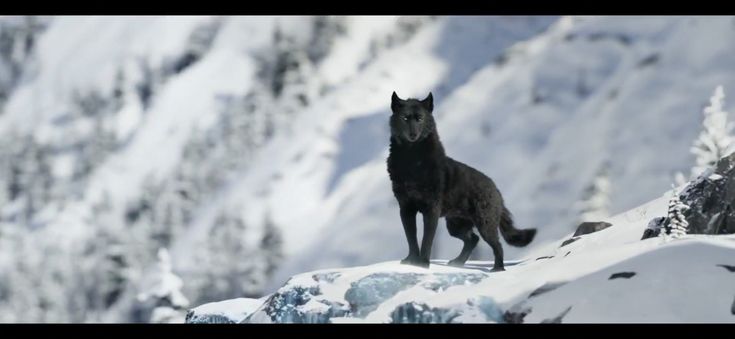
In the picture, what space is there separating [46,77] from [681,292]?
454 feet

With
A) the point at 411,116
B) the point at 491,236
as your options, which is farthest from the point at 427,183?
the point at 491,236

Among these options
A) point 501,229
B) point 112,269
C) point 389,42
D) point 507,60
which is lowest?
point 501,229

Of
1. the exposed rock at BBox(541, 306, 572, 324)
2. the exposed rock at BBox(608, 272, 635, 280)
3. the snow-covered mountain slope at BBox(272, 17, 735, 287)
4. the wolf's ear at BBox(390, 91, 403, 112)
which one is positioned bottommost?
the exposed rock at BBox(541, 306, 572, 324)

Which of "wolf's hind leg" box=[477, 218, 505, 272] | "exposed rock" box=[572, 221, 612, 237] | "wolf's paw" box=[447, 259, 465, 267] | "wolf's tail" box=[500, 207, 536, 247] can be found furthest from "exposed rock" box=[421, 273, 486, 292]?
"exposed rock" box=[572, 221, 612, 237]

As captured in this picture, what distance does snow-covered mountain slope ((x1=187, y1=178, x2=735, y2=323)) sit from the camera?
11.3 metres

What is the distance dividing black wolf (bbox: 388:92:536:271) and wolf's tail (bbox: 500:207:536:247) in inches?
29.0

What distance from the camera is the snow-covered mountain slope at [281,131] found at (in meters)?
79.6

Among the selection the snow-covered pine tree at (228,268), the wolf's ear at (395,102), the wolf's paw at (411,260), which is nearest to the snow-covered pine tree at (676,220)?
the wolf's paw at (411,260)

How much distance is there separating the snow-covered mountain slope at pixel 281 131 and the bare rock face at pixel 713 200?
42.5m

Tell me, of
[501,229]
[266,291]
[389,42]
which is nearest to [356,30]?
[389,42]

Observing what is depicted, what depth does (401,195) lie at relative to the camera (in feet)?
45.2

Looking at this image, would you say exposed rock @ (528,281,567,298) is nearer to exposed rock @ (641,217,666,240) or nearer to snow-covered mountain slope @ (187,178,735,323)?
snow-covered mountain slope @ (187,178,735,323)

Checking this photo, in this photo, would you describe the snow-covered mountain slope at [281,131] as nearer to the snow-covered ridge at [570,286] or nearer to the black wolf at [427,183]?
the black wolf at [427,183]
